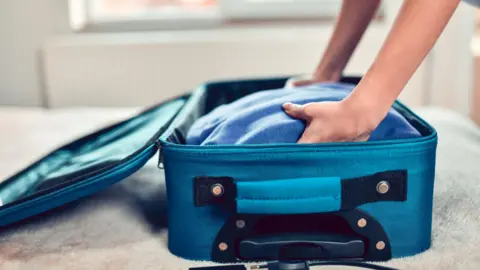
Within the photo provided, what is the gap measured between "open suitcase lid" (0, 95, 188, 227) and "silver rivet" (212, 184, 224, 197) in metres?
0.13

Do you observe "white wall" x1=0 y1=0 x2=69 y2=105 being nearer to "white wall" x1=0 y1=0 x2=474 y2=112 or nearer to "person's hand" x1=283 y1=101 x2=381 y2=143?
"white wall" x1=0 y1=0 x2=474 y2=112

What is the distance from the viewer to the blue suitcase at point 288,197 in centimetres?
65

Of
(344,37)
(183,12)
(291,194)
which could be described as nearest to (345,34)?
(344,37)

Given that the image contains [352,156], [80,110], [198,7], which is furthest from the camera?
[198,7]

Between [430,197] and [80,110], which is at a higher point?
[430,197]

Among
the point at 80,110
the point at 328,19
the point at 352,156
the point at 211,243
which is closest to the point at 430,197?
the point at 352,156

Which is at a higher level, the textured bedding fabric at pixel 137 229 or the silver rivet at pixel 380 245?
the silver rivet at pixel 380 245

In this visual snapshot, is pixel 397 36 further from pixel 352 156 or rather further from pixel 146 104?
pixel 146 104

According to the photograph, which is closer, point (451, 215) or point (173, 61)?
point (451, 215)

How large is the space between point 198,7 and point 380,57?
141 cm

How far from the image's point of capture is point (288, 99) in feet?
2.51

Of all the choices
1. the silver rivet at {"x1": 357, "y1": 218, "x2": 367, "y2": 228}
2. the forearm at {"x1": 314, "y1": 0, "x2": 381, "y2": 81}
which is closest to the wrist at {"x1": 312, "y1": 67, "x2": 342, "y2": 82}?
the forearm at {"x1": 314, "y1": 0, "x2": 381, "y2": 81}

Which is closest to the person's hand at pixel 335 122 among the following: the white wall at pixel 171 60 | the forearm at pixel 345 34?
the forearm at pixel 345 34

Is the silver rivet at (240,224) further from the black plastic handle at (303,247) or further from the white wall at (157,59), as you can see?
the white wall at (157,59)
